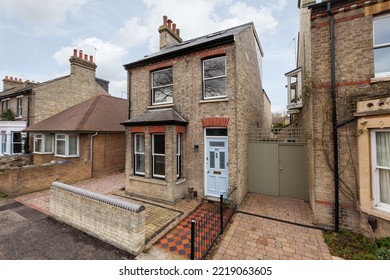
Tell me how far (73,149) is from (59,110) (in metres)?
6.73

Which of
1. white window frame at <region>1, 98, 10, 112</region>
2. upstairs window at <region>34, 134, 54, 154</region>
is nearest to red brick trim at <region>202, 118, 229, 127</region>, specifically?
upstairs window at <region>34, 134, 54, 154</region>

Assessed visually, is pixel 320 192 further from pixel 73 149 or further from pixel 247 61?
pixel 73 149

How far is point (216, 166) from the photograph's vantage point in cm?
777

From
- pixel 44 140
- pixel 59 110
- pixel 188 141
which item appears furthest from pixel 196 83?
pixel 59 110

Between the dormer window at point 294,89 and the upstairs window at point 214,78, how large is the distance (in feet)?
11.6

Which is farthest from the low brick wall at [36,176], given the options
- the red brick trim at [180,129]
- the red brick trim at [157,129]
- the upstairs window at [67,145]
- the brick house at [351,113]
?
the brick house at [351,113]

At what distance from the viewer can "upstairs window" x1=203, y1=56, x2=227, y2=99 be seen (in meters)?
7.64

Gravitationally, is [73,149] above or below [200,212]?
above

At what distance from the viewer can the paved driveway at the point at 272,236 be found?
4395 millimetres

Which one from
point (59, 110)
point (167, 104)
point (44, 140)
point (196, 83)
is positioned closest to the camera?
point (196, 83)

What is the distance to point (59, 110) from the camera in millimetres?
16234

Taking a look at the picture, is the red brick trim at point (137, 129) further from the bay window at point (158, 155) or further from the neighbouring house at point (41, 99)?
the neighbouring house at point (41, 99)

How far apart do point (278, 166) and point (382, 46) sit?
209 inches

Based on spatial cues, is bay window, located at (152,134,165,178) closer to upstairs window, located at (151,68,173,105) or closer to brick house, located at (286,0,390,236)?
upstairs window, located at (151,68,173,105)
